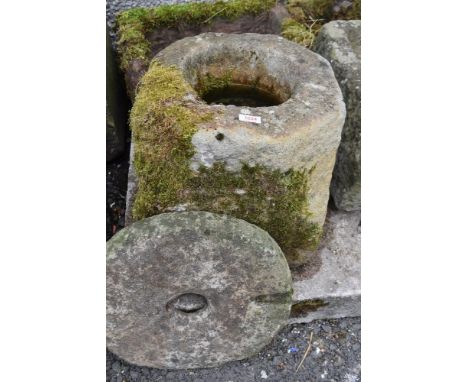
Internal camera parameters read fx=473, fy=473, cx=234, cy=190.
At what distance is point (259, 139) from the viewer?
1991 mm

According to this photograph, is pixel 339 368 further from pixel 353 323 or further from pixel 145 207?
pixel 145 207

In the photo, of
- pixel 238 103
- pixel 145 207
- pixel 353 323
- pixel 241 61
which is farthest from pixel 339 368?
pixel 241 61

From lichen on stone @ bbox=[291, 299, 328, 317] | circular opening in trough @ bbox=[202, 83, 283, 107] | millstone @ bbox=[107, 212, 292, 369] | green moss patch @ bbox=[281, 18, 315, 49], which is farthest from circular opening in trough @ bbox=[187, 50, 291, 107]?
lichen on stone @ bbox=[291, 299, 328, 317]

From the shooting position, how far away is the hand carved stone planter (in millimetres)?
2033

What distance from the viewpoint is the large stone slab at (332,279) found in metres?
2.64

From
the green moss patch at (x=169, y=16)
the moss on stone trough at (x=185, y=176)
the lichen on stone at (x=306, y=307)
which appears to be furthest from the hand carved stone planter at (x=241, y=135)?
the green moss patch at (x=169, y=16)

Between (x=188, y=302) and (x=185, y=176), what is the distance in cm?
62

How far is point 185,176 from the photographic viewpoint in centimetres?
215

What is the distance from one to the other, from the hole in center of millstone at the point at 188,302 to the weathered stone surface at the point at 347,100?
3.58ft

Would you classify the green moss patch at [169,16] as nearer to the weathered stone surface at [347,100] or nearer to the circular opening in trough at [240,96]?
the weathered stone surface at [347,100]

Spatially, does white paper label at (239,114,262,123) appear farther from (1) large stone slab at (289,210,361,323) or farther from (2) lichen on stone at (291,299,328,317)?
(2) lichen on stone at (291,299,328,317)

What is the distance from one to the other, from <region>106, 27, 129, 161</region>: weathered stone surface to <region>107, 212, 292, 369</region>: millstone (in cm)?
133

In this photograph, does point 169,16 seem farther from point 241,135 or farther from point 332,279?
point 332,279

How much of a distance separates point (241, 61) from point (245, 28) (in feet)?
4.13
